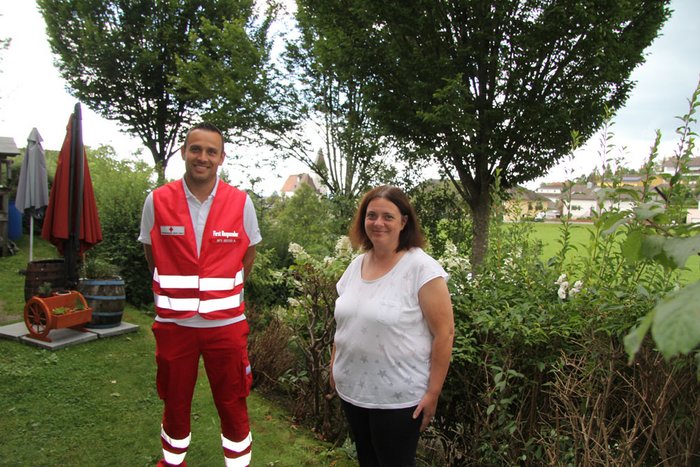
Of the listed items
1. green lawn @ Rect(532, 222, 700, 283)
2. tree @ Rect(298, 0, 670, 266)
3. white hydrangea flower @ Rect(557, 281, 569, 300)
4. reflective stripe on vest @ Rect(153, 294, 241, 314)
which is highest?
tree @ Rect(298, 0, 670, 266)

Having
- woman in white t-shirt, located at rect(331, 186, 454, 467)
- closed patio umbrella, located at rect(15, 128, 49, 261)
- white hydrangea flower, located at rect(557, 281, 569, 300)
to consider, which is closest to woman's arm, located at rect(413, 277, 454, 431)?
woman in white t-shirt, located at rect(331, 186, 454, 467)

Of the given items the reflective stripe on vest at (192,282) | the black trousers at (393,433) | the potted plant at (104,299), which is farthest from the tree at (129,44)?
the black trousers at (393,433)

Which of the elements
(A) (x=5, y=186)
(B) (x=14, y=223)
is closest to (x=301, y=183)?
(A) (x=5, y=186)

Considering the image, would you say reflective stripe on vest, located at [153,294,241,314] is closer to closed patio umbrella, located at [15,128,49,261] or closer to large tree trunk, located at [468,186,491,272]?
large tree trunk, located at [468,186,491,272]

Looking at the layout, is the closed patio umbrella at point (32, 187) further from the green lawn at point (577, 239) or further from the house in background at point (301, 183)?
the green lawn at point (577, 239)

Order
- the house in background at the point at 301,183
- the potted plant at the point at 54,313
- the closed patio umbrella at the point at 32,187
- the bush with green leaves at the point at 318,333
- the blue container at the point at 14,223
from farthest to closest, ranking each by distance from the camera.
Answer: the house in background at the point at 301,183 < the blue container at the point at 14,223 < the closed patio umbrella at the point at 32,187 < the potted plant at the point at 54,313 < the bush with green leaves at the point at 318,333

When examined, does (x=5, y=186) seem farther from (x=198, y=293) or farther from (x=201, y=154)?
(x=198, y=293)

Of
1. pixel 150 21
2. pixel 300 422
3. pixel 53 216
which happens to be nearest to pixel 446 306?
pixel 300 422

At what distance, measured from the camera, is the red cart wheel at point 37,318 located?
509cm

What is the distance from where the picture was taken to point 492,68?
7.39 metres

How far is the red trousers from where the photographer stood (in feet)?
8.59

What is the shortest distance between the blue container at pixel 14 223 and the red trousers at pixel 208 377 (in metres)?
11.9

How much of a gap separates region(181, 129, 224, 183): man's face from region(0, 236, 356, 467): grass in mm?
2034

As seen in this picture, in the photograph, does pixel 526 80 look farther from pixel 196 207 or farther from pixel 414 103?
pixel 196 207
